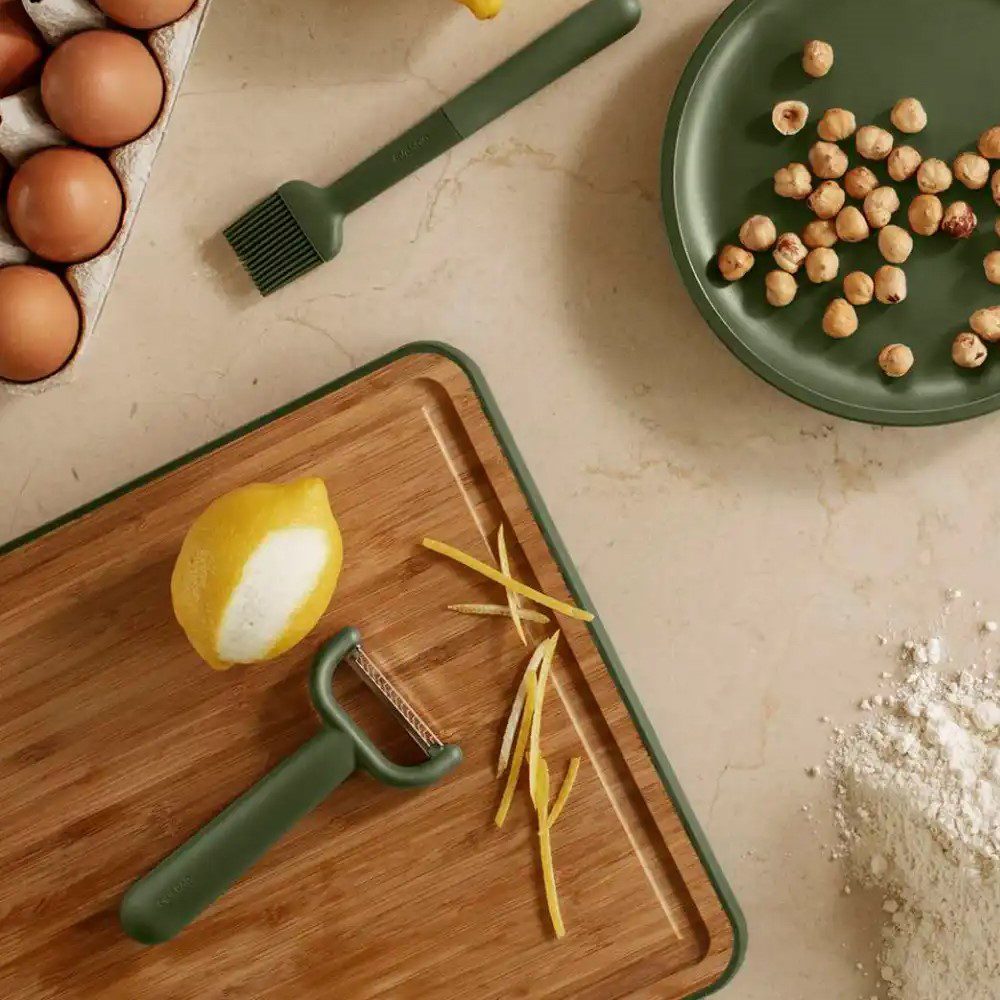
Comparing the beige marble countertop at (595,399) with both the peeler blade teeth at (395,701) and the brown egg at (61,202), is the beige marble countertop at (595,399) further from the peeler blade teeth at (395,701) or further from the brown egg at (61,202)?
the peeler blade teeth at (395,701)

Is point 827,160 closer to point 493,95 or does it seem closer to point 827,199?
point 827,199

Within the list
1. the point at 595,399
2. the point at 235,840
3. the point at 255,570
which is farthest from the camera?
the point at 595,399

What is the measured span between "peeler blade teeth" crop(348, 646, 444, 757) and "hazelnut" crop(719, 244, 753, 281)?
47 centimetres

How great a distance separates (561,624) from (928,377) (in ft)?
1.31

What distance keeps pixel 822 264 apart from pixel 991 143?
18 centimetres

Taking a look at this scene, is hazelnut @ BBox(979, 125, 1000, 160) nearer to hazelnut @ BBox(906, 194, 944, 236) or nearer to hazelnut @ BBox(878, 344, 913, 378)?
hazelnut @ BBox(906, 194, 944, 236)

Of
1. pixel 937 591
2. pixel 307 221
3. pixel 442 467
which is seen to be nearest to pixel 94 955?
pixel 442 467

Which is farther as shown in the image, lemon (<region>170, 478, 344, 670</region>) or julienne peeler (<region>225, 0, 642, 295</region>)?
julienne peeler (<region>225, 0, 642, 295</region>)

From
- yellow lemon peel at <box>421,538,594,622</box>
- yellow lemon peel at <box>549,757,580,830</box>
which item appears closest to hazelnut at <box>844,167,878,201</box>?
yellow lemon peel at <box>421,538,594,622</box>

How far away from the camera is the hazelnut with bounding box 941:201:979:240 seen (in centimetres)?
93

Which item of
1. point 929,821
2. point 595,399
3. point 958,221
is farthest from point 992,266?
point 929,821

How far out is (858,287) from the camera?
3.11ft

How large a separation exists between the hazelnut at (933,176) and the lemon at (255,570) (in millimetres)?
590

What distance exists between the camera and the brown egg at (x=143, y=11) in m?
0.87
